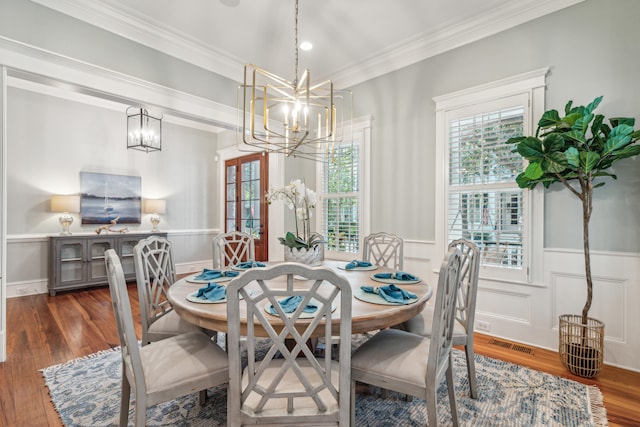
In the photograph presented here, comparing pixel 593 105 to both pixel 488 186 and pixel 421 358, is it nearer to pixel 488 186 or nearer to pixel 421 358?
pixel 488 186

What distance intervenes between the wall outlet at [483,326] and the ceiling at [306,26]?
9.40 feet

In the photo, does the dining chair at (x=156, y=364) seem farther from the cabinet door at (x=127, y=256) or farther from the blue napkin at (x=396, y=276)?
the cabinet door at (x=127, y=256)

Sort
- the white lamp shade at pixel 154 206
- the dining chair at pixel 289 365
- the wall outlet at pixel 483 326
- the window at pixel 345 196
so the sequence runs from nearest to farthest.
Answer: the dining chair at pixel 289 365 → the wall outlet at pixel 483 326 → the window at pixel 345 196 → the white lamp shade at pixel 154 206

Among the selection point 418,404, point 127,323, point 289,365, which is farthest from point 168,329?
point 418,404

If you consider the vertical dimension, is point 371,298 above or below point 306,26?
below

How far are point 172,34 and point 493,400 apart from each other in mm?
4266

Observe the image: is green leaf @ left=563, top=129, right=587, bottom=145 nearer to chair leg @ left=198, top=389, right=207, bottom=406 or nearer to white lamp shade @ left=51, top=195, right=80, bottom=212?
chair leg @ left=198, top=389, right=207, bottom=406

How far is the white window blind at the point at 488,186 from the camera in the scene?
298cm

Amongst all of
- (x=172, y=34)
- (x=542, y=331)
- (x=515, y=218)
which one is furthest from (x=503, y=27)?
(x=172, y=34)

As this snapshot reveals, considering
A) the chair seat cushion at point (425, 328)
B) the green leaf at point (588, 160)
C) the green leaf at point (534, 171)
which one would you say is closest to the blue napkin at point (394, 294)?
the chair seat cushion at point (425, 328)

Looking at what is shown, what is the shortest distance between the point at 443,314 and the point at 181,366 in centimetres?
124

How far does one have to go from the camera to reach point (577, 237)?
2.69 m

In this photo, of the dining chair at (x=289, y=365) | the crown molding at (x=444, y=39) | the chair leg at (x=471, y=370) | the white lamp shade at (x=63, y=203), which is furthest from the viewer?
the white lamp shade at (x=63, y=203)

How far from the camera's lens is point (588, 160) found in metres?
2.27
